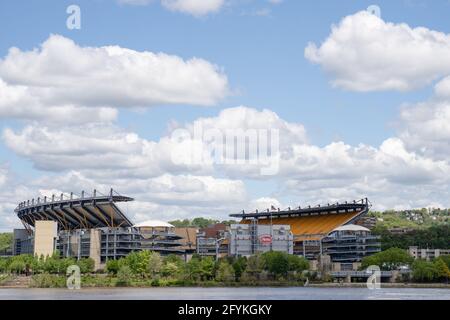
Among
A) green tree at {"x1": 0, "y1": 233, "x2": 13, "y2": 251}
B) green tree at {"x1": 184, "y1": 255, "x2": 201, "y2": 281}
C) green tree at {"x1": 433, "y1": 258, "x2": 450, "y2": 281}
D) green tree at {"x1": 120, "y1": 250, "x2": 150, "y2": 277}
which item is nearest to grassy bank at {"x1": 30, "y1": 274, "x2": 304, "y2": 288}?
green tree at {"x1": 184, "y1": 255, "x2": 201, "y2": 281}

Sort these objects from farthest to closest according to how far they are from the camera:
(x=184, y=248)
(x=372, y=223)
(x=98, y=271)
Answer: (x=372, y=223), (x=184, y=248), (x=98, y=271)

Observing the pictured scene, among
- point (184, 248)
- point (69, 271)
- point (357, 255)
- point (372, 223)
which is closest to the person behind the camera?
point (69, 271)

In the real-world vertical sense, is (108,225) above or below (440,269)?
above

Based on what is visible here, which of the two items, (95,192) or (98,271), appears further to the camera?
(95,192)

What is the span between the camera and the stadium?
11294 cm

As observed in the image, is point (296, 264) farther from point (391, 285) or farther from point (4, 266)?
point (4, 266)

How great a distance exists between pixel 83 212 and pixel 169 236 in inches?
577

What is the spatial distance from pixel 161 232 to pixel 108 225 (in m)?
8.75

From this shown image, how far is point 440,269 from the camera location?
95.1 m

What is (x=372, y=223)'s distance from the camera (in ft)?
447

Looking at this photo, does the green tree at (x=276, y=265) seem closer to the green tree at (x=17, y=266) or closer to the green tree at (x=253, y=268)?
the green tree at (x=253, y=268)

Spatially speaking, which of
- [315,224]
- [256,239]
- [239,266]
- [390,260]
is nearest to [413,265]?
[390,260]
